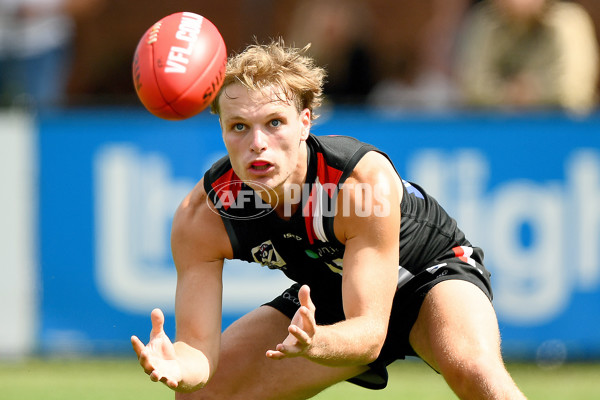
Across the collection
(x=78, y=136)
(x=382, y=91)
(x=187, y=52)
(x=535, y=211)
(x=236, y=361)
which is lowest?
(x=236, y=361)

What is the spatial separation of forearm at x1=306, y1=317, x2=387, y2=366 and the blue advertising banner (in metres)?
3.89

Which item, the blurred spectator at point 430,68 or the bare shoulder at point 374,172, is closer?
the bare shoulder at point 374,172

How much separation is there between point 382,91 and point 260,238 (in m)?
5.72

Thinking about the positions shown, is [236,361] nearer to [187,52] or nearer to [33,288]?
[187,52]

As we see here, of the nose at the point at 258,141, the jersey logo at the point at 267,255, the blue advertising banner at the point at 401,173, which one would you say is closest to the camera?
the nose at the point at 258,141

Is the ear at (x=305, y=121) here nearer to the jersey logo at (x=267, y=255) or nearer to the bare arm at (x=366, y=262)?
the bare arm at (x=366, y=262)

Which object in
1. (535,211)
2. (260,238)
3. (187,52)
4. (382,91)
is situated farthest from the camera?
(382,91)

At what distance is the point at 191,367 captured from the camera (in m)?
4.47

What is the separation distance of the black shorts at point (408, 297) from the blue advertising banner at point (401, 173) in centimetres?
307

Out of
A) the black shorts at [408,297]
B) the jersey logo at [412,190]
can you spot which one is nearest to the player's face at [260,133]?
the jersey logo at [412,190]

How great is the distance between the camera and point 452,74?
10969 mm

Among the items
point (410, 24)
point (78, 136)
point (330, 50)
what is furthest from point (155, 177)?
point (410, 24)

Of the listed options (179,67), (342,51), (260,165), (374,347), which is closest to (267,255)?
(260,165)

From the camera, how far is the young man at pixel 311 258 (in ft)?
14.5
